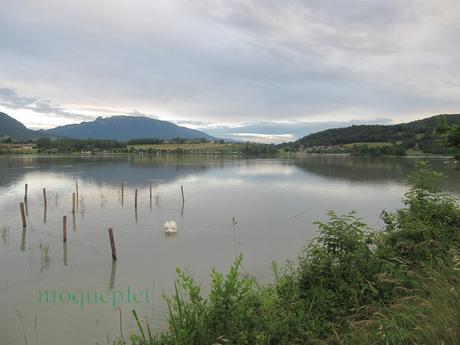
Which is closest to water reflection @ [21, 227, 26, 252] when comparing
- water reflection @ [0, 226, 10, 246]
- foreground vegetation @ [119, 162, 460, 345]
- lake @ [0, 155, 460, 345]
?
lake @ [0, 155, 460, 345]

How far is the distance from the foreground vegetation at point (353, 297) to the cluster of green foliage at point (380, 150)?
13627 cm

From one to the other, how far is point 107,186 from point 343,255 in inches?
1719

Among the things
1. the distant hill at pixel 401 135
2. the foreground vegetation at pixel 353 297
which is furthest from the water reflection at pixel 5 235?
the distant hill at pixel 401 135

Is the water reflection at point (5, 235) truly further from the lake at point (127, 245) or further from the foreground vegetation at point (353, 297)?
the foreground vegetation at point (353, 297)

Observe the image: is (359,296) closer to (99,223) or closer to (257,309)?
(257,309)

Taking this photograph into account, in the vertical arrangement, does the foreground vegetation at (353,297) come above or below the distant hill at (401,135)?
below

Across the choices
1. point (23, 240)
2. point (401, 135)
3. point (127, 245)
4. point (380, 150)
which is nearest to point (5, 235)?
point (23, 240)

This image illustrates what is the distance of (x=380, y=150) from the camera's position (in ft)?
459

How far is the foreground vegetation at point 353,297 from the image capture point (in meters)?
4.71

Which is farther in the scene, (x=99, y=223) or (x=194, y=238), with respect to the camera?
(x=99, y=223)

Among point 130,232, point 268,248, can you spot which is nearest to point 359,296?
point 268,248

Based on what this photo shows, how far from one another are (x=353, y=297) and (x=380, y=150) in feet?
480

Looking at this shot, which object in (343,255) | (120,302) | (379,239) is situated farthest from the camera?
(120,302)

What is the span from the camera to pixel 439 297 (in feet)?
16.1
